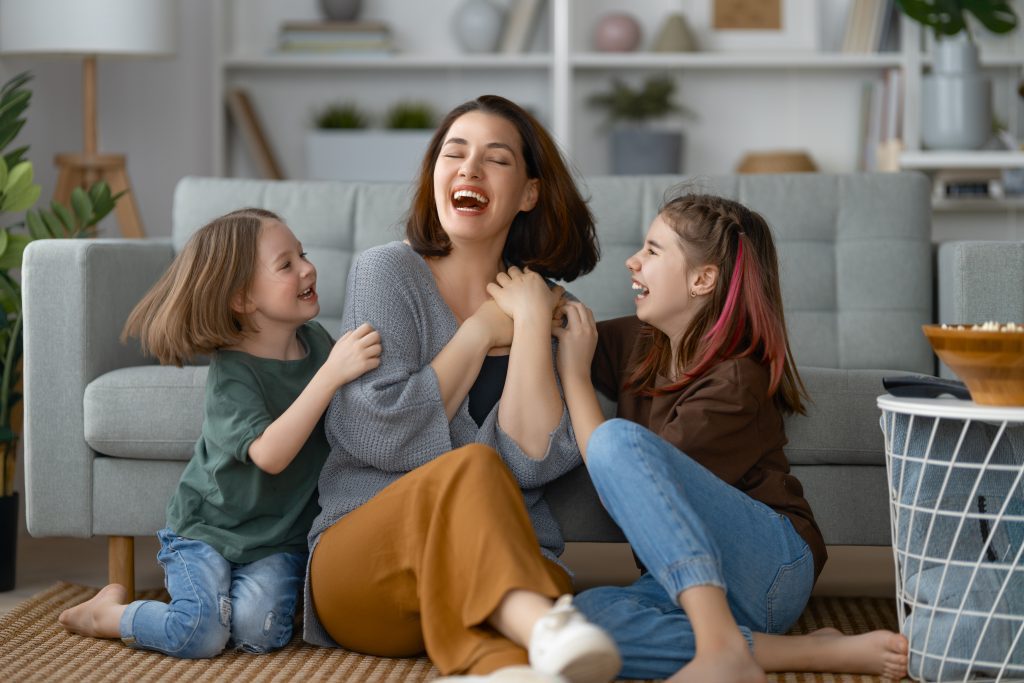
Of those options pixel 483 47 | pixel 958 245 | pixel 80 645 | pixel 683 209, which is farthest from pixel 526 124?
pixel 483 47

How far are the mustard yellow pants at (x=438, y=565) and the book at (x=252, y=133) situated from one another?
238 centimetres

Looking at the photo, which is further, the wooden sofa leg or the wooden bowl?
the wooden sofa leg

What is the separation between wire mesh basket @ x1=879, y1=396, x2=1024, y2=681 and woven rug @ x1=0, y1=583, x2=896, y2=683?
13cm

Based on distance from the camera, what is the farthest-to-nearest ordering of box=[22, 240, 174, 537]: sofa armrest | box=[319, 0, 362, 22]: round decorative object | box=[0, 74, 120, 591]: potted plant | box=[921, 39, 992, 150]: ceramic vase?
box=[319, 0, 362, 22]: round decorative object, box=[921, 39, 992, 150]: ceramic vase, box=[0, 74, 120, 591]: potted plant, box=[22, 240, 174, 537]: sofa armrest

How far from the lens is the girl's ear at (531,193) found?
1.90m

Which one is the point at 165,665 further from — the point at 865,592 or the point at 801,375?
the point at 865,592

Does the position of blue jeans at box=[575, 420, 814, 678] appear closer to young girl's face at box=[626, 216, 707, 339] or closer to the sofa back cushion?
young girl's face at box=[626, 216, 707, 339]

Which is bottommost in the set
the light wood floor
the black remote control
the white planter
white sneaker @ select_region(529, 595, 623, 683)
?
the light wood floor

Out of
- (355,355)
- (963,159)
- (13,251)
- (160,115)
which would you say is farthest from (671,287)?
(160,115)

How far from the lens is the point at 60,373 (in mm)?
2145

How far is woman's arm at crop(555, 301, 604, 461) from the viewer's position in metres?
1.80

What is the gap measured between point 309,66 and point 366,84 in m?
Result: 0.21

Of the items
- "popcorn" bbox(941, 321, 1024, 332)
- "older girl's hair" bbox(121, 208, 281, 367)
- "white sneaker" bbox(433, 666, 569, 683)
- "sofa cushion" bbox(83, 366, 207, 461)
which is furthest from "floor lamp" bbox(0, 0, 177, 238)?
"popcorn" bbox(941, 321, 1024, 332)

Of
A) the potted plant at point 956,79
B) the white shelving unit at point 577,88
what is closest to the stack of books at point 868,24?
the white shelving unit at point 577,88
